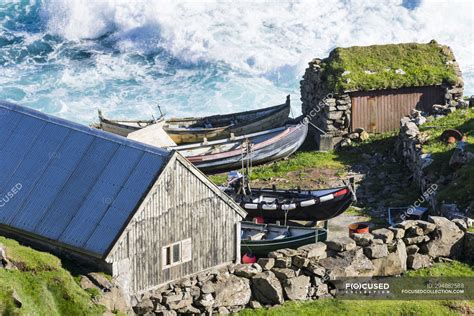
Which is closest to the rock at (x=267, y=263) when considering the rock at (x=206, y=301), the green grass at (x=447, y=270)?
the rock at (x=206, y=301)

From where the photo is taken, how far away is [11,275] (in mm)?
23750

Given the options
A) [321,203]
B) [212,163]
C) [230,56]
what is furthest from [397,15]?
[321,203]

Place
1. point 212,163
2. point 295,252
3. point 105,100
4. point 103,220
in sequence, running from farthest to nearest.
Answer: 1. point 105,100
2. point 212,163
3. point 295,252
4. point 103,220

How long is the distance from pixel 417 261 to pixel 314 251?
3.63 metres

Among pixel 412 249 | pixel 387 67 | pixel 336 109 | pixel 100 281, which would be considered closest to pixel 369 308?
pixel 412 249

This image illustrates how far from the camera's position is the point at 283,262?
90.3 ft

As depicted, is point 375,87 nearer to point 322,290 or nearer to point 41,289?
point 322,290

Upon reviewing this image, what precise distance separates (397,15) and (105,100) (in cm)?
3126

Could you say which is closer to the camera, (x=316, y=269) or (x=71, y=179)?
(x=71, y=179)

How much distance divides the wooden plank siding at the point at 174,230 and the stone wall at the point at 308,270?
1.35 ft

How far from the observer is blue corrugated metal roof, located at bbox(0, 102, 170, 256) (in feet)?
84.3

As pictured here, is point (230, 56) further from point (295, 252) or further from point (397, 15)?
point (295, 252)

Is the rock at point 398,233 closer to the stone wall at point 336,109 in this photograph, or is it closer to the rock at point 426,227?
the rock at point 426,227

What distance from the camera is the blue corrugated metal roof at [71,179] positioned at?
25688mm
